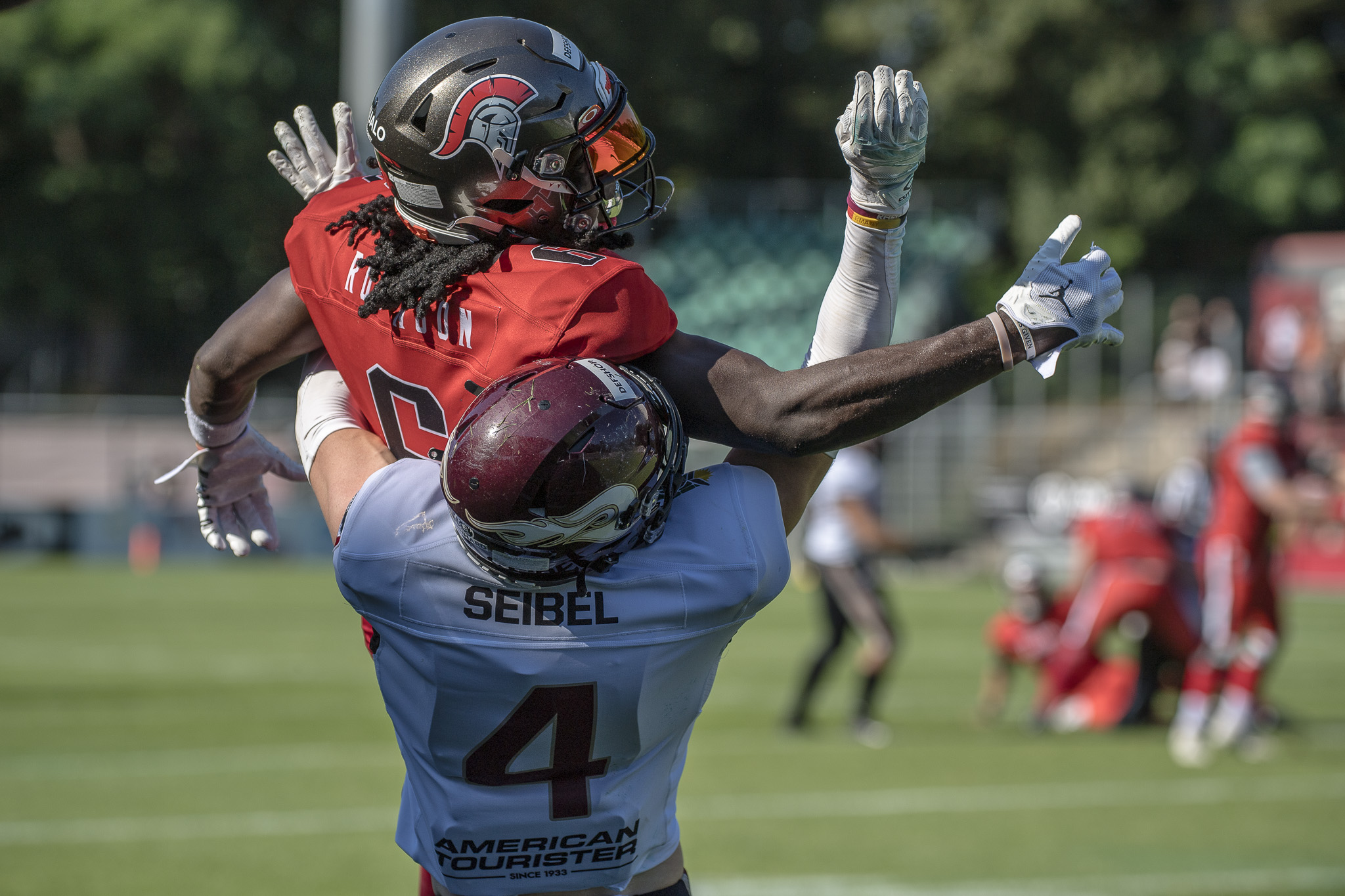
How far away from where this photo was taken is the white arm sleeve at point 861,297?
82.7 inches

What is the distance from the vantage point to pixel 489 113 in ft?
6.82

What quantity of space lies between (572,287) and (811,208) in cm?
2148

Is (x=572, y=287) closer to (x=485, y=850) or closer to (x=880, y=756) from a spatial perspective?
(x=485, y=850)

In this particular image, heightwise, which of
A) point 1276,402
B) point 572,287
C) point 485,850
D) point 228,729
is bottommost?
point 228,729

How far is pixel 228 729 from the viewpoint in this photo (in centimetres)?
1001

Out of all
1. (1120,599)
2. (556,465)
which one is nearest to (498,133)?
(556,465)

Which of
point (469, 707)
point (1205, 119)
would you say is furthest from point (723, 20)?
point (1205, 119)

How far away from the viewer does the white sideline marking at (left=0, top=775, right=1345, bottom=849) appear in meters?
7.21

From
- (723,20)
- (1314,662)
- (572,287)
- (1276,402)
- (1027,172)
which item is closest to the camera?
(572,287)

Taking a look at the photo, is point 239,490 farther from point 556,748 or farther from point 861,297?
point 861,297

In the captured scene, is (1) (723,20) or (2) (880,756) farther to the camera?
(2) (880,756)

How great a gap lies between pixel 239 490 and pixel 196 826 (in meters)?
5.18

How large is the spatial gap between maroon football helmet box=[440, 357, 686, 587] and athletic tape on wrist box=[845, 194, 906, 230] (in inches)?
15.7

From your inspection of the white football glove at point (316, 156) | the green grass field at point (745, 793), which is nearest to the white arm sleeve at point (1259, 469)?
the green grass field at point (745, 793)
